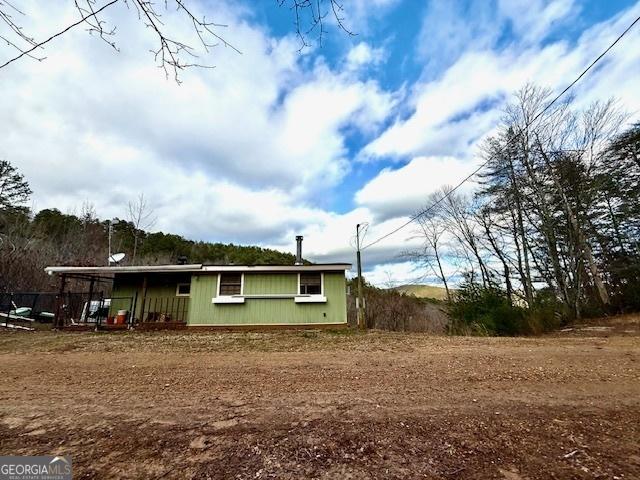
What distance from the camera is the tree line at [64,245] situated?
19.9m

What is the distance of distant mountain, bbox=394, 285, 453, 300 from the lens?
22.0 m

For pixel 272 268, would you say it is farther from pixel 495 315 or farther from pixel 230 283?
pixel 495 315

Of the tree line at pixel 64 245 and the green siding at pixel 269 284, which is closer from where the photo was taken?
the green siding at pixel 269 284

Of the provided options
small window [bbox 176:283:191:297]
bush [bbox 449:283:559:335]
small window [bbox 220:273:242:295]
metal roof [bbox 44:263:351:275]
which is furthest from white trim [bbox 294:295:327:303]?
bush [bbox 449:283:559:335]

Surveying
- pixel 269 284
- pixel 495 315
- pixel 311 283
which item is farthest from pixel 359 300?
pixel 495 315

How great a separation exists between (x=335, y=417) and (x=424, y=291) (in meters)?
21.2

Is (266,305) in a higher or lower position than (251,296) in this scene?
lower

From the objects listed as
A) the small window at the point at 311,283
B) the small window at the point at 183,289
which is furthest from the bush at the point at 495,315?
the small window at the point at 183,289

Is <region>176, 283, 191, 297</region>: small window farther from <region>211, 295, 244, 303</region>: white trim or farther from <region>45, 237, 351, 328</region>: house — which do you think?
<region>211, 295, 244, 303</region>: white trim

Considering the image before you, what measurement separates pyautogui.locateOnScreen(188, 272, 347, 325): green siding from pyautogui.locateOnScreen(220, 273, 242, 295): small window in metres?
0.26

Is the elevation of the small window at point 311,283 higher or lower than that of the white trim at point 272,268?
lower

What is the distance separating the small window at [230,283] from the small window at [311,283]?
8.40 feet

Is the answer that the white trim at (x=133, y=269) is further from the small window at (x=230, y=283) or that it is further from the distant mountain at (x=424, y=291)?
the distant mountain at (x=424, y=291)

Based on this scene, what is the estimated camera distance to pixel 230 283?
1344 centimetres
